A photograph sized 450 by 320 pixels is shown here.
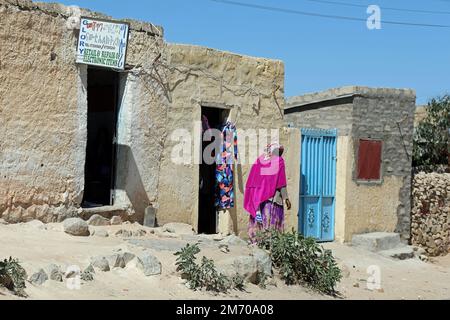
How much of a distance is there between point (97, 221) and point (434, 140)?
28.6 ft

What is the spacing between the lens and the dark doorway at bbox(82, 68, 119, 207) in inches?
378

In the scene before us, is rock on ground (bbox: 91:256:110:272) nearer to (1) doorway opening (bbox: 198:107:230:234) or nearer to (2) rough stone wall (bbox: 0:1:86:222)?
(2) rough stone wall (bbox: 0:1:86:222)

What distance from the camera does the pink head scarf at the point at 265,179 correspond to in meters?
8.61

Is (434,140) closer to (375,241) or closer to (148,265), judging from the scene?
(375,241)

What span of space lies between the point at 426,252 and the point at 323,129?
361 centimetres

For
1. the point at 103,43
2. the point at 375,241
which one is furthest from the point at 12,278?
the point at 375,241

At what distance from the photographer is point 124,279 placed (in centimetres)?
603

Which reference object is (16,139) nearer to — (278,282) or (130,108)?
(130,108)

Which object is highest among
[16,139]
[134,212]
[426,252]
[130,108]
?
[130,108]

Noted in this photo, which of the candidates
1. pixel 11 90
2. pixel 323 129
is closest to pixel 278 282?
pixel 11 90

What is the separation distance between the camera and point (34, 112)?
7508mm

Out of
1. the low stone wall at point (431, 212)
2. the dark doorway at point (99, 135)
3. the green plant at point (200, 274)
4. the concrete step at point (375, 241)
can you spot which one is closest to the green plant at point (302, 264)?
the green plant at point (200, 274)
